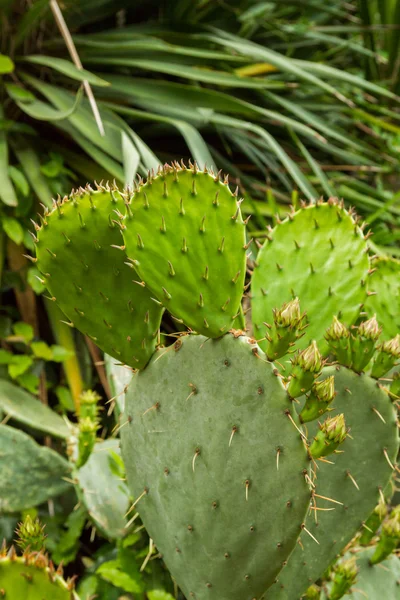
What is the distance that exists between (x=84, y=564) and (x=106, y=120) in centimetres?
107

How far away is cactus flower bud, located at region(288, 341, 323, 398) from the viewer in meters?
0.67

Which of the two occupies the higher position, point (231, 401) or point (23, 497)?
point (231, 401)

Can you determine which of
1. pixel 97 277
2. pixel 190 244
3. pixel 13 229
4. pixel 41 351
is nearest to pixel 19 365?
pixel 41 351

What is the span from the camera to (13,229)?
1476 millimetres

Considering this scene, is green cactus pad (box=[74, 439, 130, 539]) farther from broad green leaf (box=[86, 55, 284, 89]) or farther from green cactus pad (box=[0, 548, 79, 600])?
broad green leaf (box=[86, 55, 284, 89])

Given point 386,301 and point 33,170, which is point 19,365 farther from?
point 386,301

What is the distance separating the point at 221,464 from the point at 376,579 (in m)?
0.45

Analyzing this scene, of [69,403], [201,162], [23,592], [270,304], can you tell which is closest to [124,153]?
[201,162]

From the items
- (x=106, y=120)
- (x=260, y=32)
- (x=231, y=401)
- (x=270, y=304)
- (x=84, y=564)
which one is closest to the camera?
(x=231, y=401)

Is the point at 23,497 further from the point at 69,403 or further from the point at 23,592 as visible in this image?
the point at 23,592

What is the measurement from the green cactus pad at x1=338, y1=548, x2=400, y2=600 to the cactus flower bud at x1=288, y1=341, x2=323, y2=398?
0.45 metres

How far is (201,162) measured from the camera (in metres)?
1.60

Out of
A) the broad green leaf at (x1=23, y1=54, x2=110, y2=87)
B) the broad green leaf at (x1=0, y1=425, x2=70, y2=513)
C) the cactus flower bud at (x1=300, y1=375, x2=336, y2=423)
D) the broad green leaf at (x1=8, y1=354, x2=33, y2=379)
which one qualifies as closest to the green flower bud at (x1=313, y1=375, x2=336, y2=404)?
the cactus flower bud at (x1=300, y1=375, x2=336, y2=423)

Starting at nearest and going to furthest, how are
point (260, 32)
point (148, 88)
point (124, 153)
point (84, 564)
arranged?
point (84, 564) → point (124, 153) → point (148, 88) → point (260, 32)
